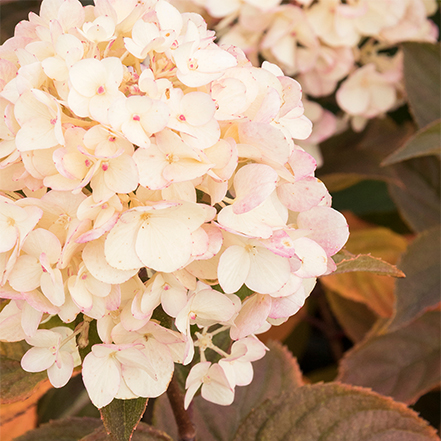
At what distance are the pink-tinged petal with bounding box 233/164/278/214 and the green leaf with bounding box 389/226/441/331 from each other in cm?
42

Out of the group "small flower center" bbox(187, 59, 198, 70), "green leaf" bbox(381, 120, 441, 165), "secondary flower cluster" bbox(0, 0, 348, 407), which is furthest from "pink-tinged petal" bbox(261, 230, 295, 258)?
"green leaf" bbox(381, 120, 441, 165)

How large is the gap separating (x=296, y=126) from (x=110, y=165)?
131 mm

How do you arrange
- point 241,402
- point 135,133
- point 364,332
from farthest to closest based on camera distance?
point 364,332, point 241,402, point 135,133

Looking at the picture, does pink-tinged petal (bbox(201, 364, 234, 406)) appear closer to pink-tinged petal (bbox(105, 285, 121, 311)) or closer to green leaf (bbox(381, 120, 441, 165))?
pink-tinged petal (bbox(105, 285, 121, 311))

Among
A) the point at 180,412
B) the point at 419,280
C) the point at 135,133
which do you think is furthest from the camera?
the point at 419,280

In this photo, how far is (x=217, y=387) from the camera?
35 cm

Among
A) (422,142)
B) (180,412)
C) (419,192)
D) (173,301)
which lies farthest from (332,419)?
(419,192)

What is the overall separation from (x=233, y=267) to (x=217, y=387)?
0.11m

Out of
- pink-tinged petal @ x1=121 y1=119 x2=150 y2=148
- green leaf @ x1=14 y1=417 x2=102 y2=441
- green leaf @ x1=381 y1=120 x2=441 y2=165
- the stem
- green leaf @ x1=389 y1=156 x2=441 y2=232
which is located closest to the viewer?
pink-tinged petal @ x1=121 y1=119 x2=150 y2=148

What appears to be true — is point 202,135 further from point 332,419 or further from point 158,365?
point 332,419

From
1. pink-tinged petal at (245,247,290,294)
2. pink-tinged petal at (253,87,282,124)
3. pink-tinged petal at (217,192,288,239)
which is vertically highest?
pink-tinged petal at (253,87,282,124)

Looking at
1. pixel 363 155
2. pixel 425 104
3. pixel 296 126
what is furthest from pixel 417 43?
pixel 296 126

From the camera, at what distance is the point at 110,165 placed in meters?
0.27

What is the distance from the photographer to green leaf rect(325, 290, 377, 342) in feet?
2.72
